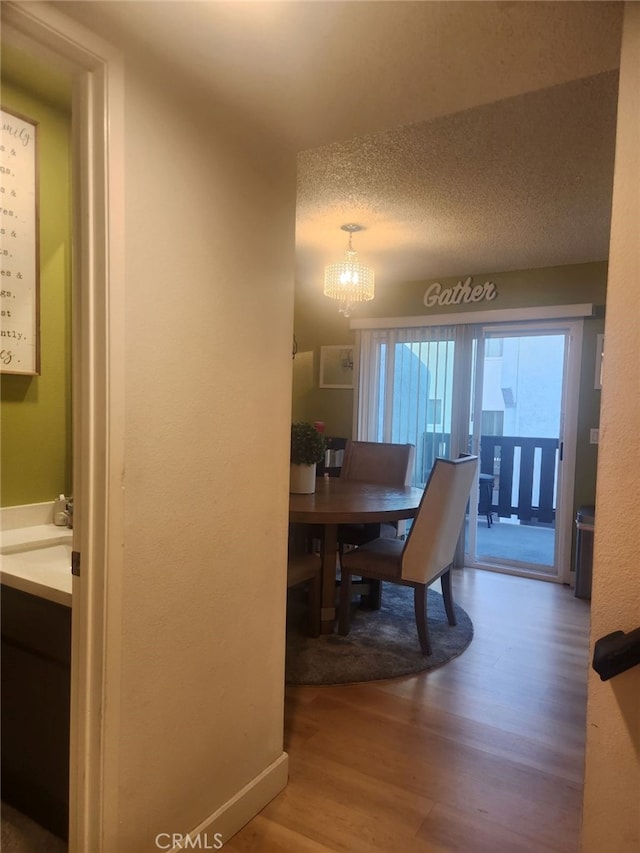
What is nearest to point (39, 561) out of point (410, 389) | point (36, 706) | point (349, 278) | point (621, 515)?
point (36, 706)

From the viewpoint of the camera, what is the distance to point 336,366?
16.6 ft

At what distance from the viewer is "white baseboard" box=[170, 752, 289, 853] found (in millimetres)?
1441

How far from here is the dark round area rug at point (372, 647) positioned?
2.51 m

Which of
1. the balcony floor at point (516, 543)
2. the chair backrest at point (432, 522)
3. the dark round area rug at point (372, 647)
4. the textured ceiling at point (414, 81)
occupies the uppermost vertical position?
the textured ceiling at point (414, 81)

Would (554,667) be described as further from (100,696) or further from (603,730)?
(100,696)

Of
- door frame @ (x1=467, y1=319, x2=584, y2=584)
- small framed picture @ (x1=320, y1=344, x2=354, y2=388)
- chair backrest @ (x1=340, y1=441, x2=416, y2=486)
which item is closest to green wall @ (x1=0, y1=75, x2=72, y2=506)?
chair backrest @ (x1=340, y1=441, x2=416, y2=486)

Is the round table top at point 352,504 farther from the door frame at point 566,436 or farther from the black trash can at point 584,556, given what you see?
the door frame at point 566,436

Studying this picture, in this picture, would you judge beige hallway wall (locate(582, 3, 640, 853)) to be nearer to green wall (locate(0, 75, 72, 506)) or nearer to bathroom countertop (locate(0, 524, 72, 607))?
bathroom countertop (locate(0, 524, 72, 607))

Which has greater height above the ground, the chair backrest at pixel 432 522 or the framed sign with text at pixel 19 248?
the framed sign with text at pixel 19 248

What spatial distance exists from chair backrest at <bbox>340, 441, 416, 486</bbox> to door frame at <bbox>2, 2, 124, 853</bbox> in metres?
2.70

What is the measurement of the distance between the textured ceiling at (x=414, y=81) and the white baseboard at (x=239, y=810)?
199 centimetres

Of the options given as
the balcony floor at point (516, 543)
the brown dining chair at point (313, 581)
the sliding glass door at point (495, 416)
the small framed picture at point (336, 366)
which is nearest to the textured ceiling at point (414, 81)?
the sliding glass door at point (495, 416)

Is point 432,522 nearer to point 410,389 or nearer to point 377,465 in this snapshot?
point 377,465

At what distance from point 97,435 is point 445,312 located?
12.5 feet
